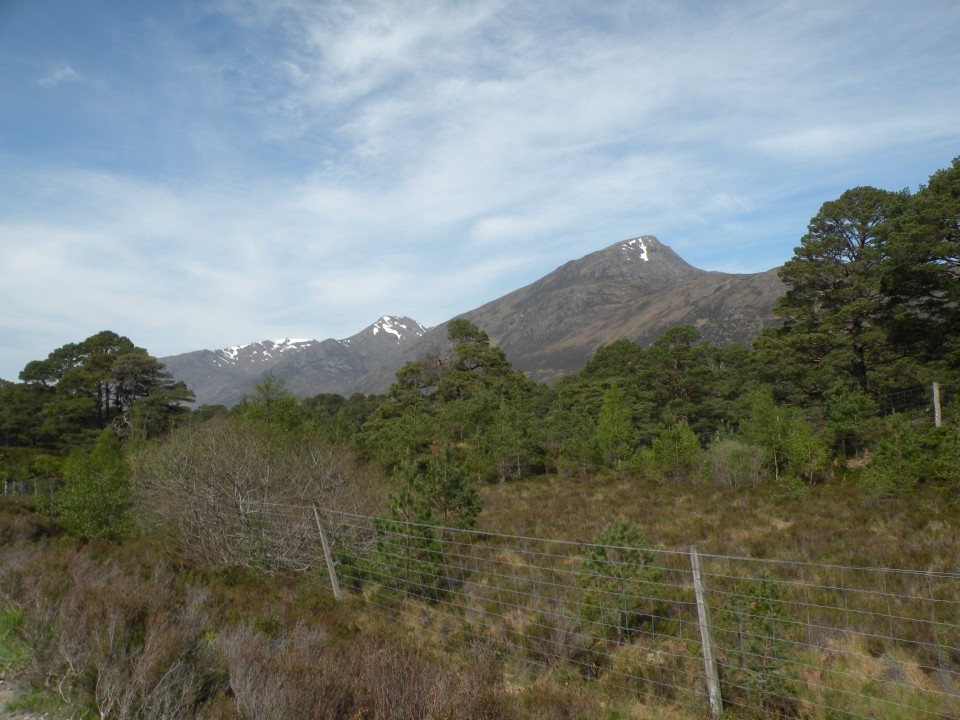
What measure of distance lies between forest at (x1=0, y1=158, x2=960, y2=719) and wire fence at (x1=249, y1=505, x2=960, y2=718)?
0.34 m

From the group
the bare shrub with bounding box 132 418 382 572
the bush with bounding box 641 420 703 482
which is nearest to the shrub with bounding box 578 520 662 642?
the bare shrub with bounding box 132 418 382 572

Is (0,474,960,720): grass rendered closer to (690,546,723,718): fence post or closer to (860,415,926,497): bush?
(690,546,723,718): fence post

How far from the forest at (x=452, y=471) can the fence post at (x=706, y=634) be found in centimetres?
71

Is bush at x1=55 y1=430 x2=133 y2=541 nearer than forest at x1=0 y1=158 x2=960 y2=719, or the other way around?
forest at x1=0 y1=158 x2=960 y2=719

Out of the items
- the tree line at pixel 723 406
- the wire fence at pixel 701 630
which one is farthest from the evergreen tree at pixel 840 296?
the wire fence at pixel 701 630

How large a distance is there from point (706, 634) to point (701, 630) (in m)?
0.10

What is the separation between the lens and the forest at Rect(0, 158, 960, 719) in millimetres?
3676

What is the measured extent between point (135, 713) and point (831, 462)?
20.3 m

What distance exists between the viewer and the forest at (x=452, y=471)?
145 inches

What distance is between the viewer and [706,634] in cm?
341

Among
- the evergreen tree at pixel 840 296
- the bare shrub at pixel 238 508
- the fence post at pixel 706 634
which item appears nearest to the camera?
the fence post at pixel 706 634

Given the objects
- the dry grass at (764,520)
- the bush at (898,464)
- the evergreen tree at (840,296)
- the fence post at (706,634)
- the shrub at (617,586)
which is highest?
the evergreen tree at (840,296)

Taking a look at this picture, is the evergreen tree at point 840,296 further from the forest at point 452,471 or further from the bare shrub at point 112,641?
the bare shrub at point 112,641

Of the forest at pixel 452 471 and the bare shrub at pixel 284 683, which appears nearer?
the bare shrub at pixel 284 683
